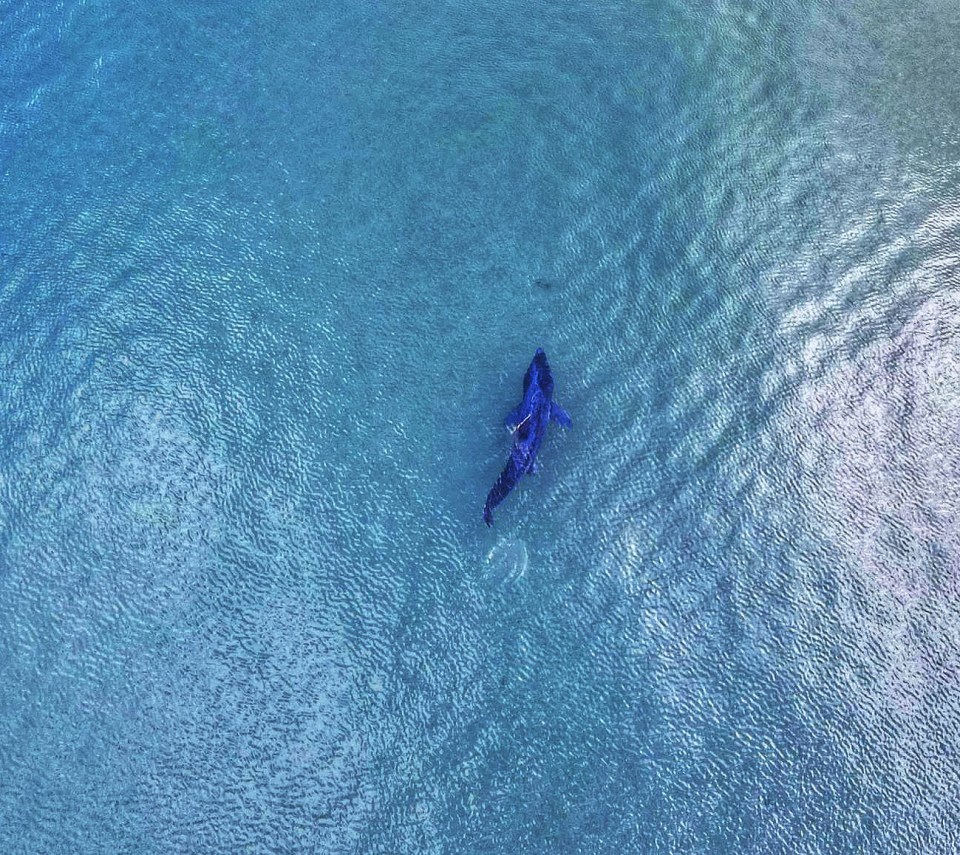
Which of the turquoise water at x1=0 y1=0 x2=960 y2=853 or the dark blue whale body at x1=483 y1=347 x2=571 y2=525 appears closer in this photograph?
the turquoise water at x1=0 y1=0 x2=960 y2=853

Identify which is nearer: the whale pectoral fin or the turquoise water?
the turquoise water

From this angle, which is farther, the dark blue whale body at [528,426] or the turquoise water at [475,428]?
the dark blue whale body at [528,426]
